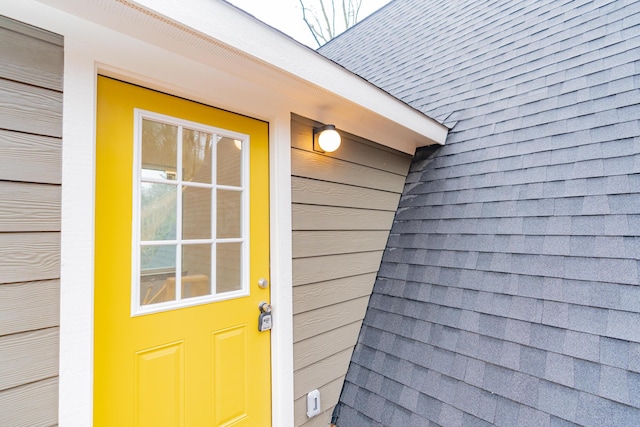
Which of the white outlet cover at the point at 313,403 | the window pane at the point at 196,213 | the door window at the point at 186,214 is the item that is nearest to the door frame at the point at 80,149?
the door window at the point at 186,214

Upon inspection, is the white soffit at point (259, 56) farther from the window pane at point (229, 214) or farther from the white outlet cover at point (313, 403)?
the white outlet cover at point (313, 403)

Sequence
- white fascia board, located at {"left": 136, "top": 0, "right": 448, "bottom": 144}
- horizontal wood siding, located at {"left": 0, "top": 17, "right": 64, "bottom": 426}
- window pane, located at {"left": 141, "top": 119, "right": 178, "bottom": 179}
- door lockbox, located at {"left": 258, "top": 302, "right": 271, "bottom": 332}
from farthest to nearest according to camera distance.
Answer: door lockbox, located at {"left": 258, "top": 302, "right": 271, "bottom": 332}
window pane, located at {"left": 141, "top": 119, "right": 178, "bottom": 179}
white fascia board, located at {"left": 136, "top": 0, "right": 448, "bottom": 144}
horizontal wood siding, located at {"left": 0, "top": 17, "right": 64, "bottom": 426}

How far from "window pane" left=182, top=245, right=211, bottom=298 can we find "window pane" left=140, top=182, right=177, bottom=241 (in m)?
0.12

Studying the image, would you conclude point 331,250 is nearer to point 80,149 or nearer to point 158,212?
point 158,212

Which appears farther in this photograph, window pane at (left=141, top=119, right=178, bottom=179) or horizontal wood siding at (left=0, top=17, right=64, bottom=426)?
window pane at (left=141, top=119, right=178, bottom=179)

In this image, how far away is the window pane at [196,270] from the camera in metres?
1.51

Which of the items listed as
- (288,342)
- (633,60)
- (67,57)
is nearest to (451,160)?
(633,60)

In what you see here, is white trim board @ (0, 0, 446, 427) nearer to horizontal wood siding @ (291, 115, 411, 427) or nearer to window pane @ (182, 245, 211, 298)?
horizontal wood siding @ (291, 115, 411, 427)

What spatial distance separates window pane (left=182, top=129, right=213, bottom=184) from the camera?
→ 154cm

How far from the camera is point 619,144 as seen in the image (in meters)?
1.80

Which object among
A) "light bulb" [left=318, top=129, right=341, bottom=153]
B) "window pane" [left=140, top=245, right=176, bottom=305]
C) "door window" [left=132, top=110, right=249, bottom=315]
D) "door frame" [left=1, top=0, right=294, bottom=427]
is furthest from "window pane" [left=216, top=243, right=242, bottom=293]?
"light bulb" [left=318, top=129, right=341, bottom=153]

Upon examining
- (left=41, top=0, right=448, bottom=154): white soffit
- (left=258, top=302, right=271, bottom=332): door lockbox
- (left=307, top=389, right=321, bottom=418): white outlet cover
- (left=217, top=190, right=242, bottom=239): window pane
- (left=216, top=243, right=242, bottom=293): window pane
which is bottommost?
(left=307, top=389, right=321, bottom=418): white outlet cover

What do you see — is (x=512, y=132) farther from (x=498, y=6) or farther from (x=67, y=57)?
(x=67, y=57)

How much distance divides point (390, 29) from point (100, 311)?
15.8ft
